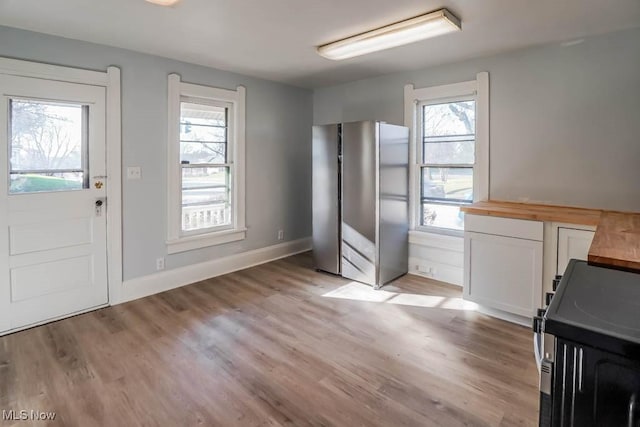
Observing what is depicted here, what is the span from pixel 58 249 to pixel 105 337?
93cm

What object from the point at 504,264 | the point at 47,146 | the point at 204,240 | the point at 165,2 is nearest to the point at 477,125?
the point at 504,264

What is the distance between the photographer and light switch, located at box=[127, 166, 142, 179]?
341 cm

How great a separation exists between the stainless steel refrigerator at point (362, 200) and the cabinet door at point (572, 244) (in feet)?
5.29

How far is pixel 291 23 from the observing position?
8.85ft

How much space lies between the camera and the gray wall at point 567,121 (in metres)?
2.83

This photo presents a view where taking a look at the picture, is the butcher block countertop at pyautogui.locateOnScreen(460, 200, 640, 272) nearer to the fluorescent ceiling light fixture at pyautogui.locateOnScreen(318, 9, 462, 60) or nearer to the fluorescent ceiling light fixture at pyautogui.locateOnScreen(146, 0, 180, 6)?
the fluorescent ceiling light fixture at pyautogui.locateOnScreen(318, 9, 462, 60)

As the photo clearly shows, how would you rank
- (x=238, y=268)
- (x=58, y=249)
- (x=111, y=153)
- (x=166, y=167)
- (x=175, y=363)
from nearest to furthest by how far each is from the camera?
(x=175, y=363), (x=58, y=249), (x=111, y=153), (x=166, y=167), (x=238, y=268)

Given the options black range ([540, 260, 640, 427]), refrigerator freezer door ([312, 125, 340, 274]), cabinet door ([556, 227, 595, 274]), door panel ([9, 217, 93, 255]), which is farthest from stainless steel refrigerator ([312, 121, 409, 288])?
black range ([540, 260, 640, 427])

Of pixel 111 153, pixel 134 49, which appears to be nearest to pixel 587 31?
pixel 134 49

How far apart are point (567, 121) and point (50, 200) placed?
446 centimetres

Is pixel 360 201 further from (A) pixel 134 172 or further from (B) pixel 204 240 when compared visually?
(A) pixel 134 172

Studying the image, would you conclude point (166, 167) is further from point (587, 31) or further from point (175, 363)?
point (587, 31)

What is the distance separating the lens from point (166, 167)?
368 centimetres

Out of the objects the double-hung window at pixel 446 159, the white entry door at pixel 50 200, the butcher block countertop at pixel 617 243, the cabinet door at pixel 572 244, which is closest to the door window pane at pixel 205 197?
the white entry door at pixel 50 200
